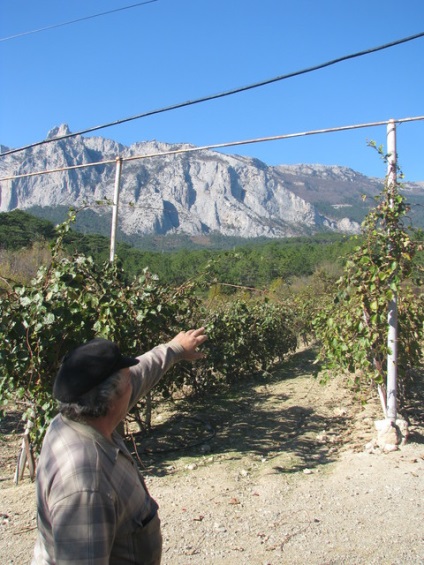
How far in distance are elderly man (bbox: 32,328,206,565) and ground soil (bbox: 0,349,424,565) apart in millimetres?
1365

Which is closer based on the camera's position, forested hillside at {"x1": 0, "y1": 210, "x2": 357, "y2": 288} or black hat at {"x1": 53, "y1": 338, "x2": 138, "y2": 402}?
black hat at {"x1": 53, "y1": 338, "x2": 138, "y2": 402}

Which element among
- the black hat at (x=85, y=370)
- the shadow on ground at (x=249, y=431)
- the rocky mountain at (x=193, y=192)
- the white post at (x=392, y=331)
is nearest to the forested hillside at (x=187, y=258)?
the shadow on ground at (x=249, y=431)

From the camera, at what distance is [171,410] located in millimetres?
7941

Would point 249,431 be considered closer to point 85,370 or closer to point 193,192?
point 85,370

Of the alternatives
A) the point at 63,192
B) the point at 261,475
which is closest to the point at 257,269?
the point at 261,475

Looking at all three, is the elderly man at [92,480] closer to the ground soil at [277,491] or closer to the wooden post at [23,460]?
the ground soil at [277,491]

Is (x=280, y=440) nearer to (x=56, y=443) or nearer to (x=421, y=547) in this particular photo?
(x=421, y=547)

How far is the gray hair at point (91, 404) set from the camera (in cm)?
152

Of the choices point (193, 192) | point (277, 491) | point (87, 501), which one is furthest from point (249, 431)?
point (193, 192)

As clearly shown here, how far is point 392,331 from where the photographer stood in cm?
506

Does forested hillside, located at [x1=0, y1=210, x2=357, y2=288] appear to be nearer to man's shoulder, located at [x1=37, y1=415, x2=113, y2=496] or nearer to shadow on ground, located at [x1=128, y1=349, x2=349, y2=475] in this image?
shadow on ground, located at [x1=128, y1=349, x2=349, y2=475]

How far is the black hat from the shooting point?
1.53m

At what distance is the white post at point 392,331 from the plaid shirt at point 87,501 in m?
3.97

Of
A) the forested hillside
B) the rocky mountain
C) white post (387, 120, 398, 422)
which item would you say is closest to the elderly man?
white post (387, 120, 398, 422)
